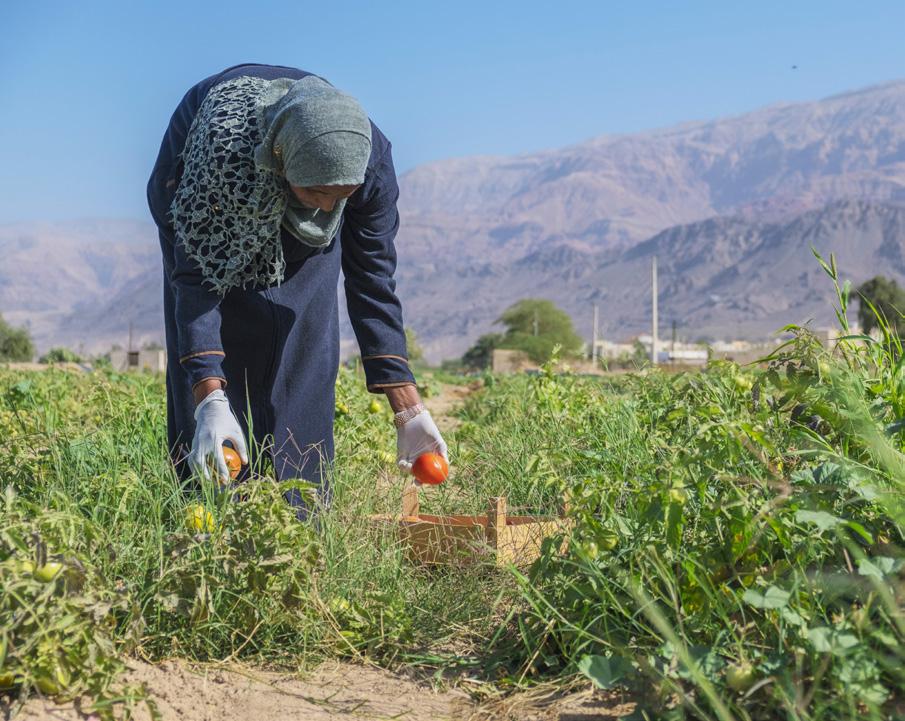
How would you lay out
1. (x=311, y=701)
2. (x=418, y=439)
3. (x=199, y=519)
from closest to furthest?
(x=311, y=701) → (x=199, y=519) → (x=418, y=439)

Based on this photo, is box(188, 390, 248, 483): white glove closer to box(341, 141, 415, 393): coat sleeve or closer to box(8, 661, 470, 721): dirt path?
box(8, 661, 470, 721): dirt path

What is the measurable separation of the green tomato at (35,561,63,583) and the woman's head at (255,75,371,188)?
3.59 ft

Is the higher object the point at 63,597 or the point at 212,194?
the point at 212,194

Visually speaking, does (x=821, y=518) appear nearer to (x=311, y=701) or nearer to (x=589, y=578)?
(x=589, y=578)

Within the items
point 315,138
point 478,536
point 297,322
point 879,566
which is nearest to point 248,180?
point 315,138

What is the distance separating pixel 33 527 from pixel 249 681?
561mm

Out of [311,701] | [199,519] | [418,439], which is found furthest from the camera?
[418,439]

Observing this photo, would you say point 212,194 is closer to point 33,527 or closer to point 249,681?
point 33,527

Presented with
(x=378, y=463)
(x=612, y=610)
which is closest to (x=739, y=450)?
(x=612, y=610)

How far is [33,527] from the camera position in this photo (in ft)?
6.94

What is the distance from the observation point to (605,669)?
201cm

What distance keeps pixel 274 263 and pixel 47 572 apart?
3.94 ft

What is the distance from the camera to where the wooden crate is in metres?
2.88

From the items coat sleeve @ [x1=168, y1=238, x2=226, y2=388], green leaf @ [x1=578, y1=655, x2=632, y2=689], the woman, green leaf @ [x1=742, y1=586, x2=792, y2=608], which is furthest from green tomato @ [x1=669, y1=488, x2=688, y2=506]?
coat sleeve @ [x1=168, y1=238, x2=226, y2=388]
